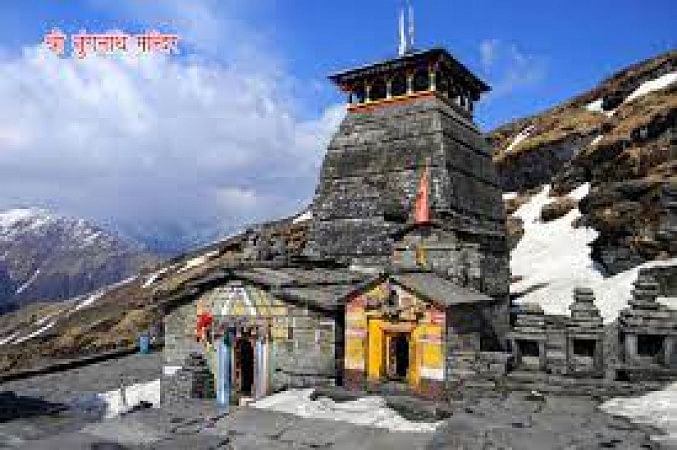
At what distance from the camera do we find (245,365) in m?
26.9

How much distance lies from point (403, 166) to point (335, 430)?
16.1 meters

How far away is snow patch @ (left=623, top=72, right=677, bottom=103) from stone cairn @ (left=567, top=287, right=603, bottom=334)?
173ft

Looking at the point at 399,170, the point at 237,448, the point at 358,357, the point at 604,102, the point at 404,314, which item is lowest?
the point at 237,448

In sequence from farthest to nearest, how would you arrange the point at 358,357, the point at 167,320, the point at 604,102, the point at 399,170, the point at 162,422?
the point at 604,102 → the point at 399,170 → the point at 167,320 → the point at 358,357 → the point at 162,422

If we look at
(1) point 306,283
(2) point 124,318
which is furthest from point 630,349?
(2) point 124,318

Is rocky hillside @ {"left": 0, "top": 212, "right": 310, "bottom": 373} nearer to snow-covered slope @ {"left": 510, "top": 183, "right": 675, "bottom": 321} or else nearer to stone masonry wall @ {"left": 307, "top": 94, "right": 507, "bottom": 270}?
stone masonry wall @ {"left": 307, "top": 94, "right": 507, "bottom": 270}

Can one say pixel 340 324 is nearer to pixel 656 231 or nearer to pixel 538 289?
pixel 538 289

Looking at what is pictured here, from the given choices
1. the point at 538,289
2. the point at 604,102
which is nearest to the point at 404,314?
the point at 538,289

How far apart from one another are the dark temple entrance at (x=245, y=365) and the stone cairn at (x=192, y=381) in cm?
117

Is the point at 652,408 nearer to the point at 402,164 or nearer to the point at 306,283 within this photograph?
the point at 306,283

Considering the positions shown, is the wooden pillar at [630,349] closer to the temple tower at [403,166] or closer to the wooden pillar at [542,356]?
the wooden pillar at [542,356]

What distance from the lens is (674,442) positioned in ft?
49.9

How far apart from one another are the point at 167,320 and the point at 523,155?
5333 centimetres

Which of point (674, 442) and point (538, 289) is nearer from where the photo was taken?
point (674, 442)
